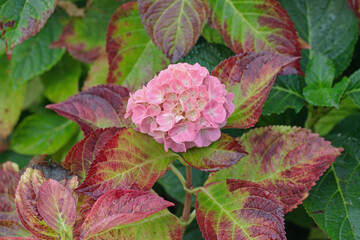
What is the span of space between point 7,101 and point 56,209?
737mm

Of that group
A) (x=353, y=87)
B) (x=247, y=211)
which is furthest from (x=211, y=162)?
(x=353, y=87)

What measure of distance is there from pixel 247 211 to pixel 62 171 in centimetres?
31

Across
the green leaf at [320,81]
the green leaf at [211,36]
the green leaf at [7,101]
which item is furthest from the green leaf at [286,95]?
the green leaf at [7,101]

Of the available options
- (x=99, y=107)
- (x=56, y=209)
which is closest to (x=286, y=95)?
(x=99, y=107)

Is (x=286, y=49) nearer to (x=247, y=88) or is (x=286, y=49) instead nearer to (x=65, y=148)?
(x=247, y=88)

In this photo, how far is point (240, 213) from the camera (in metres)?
0.65

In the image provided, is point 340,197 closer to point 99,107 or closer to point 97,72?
point 99,107

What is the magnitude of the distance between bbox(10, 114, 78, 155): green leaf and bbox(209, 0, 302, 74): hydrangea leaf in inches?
24.6

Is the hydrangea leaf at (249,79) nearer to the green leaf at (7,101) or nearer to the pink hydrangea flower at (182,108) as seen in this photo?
the pink hydrangea flower at (182,108)

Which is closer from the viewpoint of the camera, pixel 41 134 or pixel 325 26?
pixel 325 26

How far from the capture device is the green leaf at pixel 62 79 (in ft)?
4.06

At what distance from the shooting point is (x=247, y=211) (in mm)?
651

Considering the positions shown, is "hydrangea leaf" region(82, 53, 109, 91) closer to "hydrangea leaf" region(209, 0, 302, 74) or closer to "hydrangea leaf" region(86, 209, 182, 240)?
"hydrangea leaf" region(209, 0, 302, 74)

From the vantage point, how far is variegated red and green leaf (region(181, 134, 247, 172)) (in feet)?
2.01
